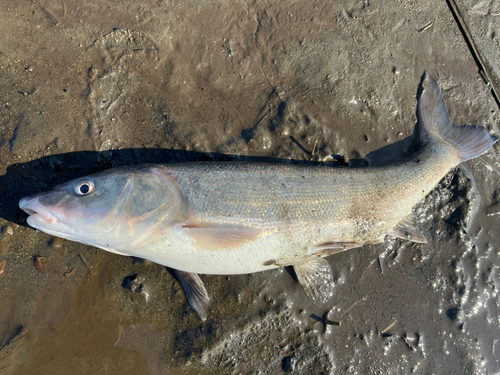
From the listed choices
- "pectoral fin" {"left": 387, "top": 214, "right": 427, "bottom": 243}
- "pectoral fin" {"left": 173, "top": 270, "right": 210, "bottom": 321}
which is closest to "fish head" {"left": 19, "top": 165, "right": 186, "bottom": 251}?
"pectoral fin" {"left": 173, "top": 270, "right": 210, "bottom": 321}

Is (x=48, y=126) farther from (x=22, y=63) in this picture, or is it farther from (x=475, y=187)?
(x=475, y=187)

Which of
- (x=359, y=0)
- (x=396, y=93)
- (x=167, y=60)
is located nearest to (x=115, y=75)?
(x=167, y=60)

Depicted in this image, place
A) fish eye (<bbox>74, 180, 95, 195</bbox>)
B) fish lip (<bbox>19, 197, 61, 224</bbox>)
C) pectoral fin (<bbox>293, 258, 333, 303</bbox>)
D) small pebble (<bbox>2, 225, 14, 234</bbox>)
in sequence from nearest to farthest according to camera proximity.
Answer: fish lip (<bbox>19, 197, 61, 224</bbox>), fish eye (<bbox>74, 180, 95, 195</bbox>), small pebble (<bbox>2, 225, 14, 234</bbox>), pectoral fin (<bbox>293, 258, 333, 303</bbox>)

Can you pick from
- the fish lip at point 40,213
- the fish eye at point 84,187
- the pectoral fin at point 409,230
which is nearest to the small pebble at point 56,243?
Answer: the fish lip at point 40,213

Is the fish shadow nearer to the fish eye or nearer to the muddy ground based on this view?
the muddy ground

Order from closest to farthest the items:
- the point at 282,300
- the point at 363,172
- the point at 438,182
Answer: the point at 363,172 → the point at 282,300 → the point at 438,182

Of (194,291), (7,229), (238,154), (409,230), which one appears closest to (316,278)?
(409,230)
